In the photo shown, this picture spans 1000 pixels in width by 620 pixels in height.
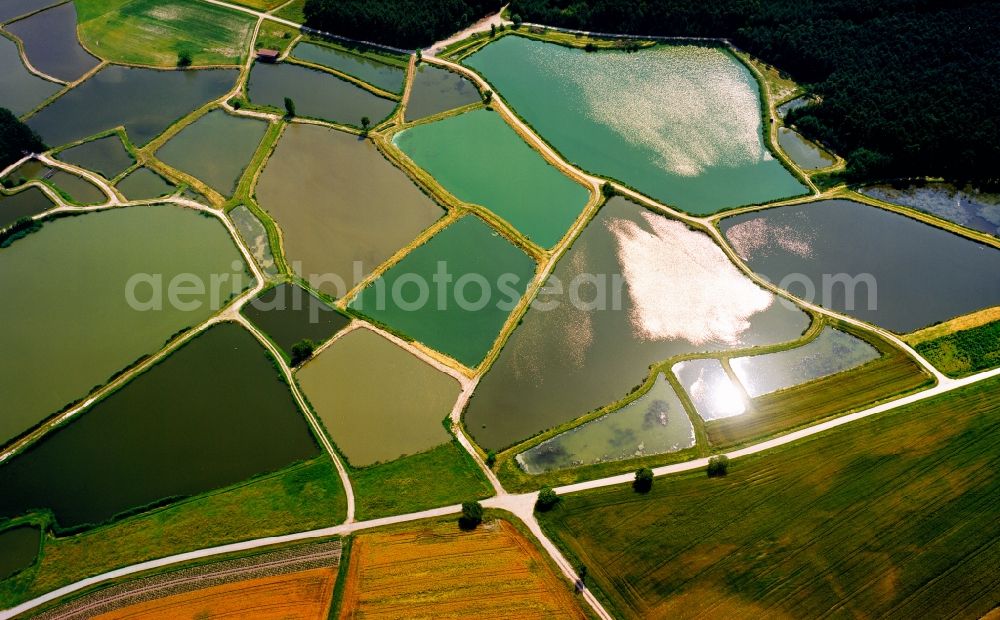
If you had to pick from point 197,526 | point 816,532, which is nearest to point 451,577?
point 197,526

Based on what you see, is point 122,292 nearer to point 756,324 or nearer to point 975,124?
point 756,324

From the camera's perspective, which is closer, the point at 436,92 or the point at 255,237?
the point at 255,237

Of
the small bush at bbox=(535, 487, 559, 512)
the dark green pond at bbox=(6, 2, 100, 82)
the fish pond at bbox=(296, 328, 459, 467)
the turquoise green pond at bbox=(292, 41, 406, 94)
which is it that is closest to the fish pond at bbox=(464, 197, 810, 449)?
the fish pond at bbox=(296, 328, 459, 467)

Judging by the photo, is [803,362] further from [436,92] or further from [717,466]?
[436,92]

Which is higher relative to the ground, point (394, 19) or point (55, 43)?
point (394, 19)

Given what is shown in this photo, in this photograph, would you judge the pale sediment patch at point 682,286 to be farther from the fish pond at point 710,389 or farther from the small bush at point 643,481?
the small bush at point 643,481

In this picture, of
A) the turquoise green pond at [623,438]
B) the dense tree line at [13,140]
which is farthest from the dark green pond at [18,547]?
the dense tree line at [13,140]
